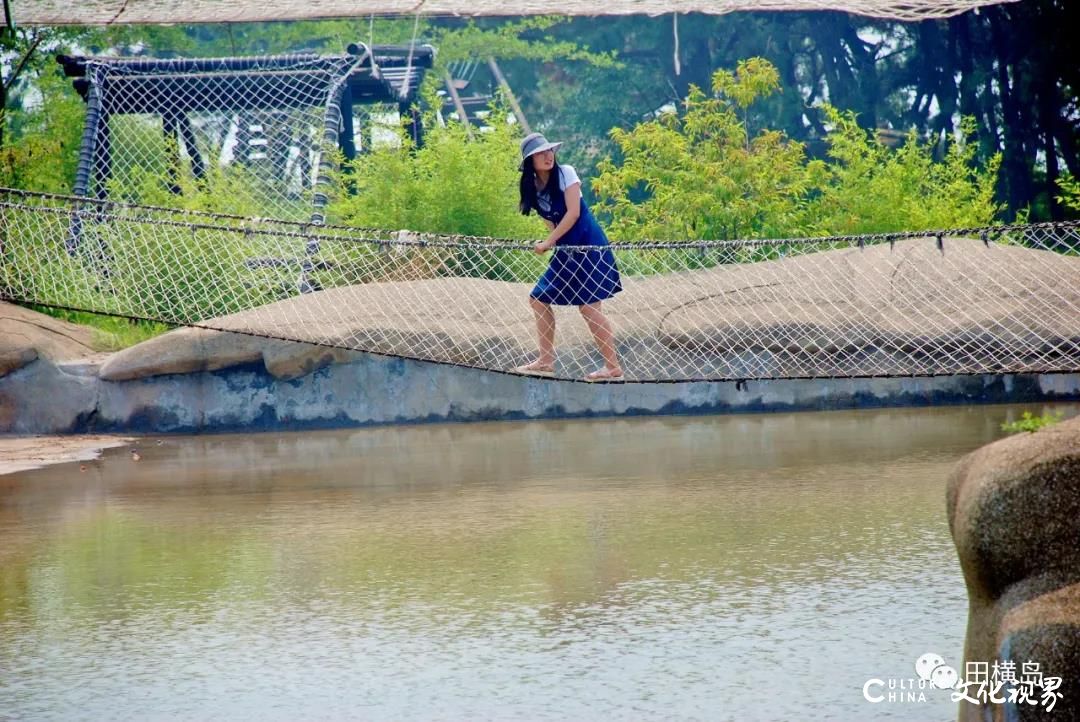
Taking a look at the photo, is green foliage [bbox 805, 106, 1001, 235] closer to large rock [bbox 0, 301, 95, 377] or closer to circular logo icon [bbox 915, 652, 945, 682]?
large rock [bbox 0, 301, 95, 377]

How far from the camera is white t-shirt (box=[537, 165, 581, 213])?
651 centimetres

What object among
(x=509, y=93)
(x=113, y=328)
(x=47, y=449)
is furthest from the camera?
(x=509, y=93)

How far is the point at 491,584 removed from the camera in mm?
4355

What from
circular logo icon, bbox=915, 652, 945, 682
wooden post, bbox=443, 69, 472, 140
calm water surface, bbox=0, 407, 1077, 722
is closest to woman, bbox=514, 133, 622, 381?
calm water surface, bbox=0, 407, 1077, 722

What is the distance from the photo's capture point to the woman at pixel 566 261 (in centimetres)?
653

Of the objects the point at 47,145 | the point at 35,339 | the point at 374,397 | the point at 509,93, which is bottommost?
the point at 374,397

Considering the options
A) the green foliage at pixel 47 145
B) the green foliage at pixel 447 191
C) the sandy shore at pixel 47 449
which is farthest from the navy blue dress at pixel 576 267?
the green foliage at pixel 47 145

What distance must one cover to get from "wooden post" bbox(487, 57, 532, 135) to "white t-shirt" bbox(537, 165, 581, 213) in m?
8.91

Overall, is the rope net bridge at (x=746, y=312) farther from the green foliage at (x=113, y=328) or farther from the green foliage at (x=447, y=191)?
the green foliage at (x=447, y=191)

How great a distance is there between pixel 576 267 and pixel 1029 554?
13.5 feet

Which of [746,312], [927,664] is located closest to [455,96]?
[746,312]

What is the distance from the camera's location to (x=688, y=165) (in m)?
10.7

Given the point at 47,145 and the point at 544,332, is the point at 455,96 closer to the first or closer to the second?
the point at 47,145

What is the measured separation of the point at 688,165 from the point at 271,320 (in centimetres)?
365
